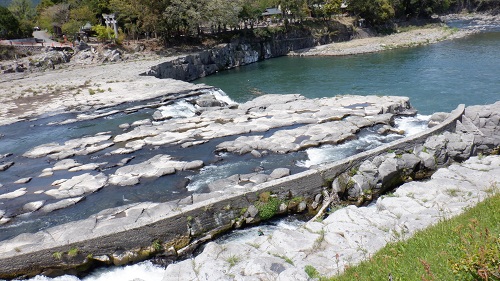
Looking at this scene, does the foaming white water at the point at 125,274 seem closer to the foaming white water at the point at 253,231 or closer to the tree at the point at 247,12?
the foaming white water at the point at 253,231

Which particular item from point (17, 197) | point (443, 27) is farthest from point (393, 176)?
point (443, 27)

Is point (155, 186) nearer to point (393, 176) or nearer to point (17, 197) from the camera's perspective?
point (17, 197)

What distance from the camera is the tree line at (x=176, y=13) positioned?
54.5 m

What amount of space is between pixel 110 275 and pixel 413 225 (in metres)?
9.69

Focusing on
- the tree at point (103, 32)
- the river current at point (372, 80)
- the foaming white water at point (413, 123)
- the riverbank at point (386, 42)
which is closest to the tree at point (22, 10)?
the tree at point (103, 32)

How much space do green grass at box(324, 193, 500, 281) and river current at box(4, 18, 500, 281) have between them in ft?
21.7

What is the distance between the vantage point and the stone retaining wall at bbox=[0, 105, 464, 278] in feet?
41.0

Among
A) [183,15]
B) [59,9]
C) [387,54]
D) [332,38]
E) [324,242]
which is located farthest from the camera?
[332,38]

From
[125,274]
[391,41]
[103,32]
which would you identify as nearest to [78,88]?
[103,32]

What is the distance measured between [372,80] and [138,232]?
34.8 m

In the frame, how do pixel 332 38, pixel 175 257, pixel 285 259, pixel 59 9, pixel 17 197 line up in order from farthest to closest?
pixel 332 38 → pixel 59 9 → pixel 17 197 → pixel 175 257 → pixel 285 259

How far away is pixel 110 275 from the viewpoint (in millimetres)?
12664

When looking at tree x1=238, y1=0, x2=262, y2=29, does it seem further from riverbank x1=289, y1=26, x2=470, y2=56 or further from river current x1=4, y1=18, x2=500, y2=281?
riverbank x1=289, y1=26, x2=470, y2=56

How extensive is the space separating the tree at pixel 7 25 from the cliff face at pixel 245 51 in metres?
27.9
